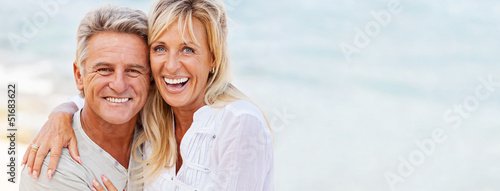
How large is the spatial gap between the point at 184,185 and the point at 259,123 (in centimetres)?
57

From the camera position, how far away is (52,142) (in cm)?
332

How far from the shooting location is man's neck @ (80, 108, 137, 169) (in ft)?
11.5

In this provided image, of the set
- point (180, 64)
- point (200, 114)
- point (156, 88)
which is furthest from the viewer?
point (156, 88)

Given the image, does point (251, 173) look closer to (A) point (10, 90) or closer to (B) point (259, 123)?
(B) point (259, 123)

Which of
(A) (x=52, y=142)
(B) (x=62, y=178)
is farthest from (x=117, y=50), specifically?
(B) (x=62, y=178)

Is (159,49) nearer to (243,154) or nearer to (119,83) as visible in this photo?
(119,83)

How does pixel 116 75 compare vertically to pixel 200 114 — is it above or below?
above

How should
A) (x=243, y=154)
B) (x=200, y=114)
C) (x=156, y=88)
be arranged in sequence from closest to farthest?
1. (x=243, y=154)
2. (x=200, y=114)
3. (x=156, y=88)

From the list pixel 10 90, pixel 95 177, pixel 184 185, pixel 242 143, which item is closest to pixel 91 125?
pixel 95 177

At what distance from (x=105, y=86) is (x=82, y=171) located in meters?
0.52

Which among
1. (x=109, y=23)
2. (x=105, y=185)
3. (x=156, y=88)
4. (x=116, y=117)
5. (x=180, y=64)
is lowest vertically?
(x=105, y=185)

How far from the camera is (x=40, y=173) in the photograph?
325 cm

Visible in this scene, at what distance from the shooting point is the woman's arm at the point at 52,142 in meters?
3.25

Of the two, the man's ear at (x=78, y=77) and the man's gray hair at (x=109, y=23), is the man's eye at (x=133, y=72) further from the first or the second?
the man's ear at (x=78, y=77)
